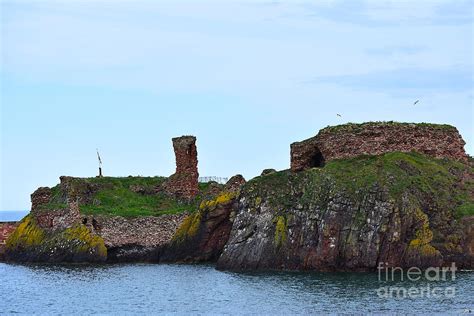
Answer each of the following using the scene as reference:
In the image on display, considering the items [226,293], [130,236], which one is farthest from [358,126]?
[226,293]

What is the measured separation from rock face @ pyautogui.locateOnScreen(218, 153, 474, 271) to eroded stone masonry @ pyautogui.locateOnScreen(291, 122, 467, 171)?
2.39 metres

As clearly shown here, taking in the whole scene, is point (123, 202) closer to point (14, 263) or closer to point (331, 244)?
point (14, 263)

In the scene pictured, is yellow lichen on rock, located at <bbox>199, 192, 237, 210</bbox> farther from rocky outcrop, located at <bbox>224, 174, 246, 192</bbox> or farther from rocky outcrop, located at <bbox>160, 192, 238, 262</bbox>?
rocky outcrop, located at <bbox>224, 174, 246, 192</bbox>

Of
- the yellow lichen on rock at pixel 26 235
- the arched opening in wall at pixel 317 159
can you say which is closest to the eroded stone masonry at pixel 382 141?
the arched opening in wall at pixel 317 159

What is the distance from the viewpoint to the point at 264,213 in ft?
246

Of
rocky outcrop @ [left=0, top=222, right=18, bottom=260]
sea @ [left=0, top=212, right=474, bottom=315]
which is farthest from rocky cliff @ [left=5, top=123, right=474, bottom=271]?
rocky outcrop @ [left=0, top=222, right=18, bottom=260]

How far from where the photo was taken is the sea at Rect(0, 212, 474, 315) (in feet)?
174

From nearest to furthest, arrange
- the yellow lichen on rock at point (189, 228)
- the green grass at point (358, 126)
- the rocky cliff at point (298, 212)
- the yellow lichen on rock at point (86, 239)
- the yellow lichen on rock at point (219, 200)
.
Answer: the rocky cliff at point (298, 212) < the green grass at point (358, 126) < the yellow lichen on rock at point (219, 200) < the yellow lichen on rock at point (189, 228) < the yellow lichen on rock at point (86, 239)

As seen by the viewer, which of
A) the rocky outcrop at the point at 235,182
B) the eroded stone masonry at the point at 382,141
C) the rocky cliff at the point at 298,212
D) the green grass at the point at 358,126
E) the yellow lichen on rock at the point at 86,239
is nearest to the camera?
the rocky cliff at the point at 298,212

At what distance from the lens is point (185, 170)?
94.4 meters

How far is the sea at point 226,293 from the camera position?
53.2 metres

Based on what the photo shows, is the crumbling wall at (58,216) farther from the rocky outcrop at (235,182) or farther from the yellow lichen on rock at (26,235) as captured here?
the rocky outcrop at (235,182)

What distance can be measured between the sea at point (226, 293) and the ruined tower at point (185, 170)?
1814cm

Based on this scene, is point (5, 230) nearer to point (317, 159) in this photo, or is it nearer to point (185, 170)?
point (185, 170)
